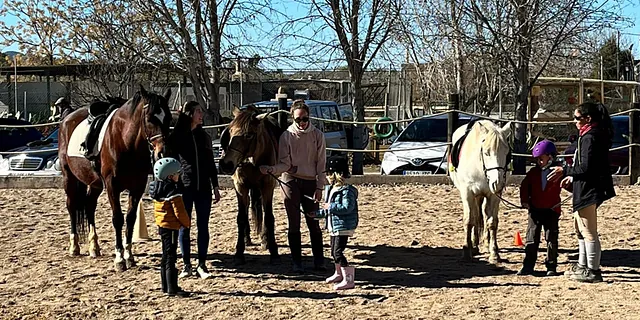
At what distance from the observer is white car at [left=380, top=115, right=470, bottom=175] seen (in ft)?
45.4

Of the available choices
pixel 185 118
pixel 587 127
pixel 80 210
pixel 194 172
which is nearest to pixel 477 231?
pixel 587 127

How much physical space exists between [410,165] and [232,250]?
6.26 meters

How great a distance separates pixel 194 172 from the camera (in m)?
6.88

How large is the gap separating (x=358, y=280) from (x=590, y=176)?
83.5 inches

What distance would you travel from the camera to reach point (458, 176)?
7754mm

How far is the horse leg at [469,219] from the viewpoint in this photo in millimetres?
7594

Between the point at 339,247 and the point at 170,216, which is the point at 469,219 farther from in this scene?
the point at 170,216

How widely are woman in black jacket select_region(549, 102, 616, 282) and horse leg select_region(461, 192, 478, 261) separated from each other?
1284 mm

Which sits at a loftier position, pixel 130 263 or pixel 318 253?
pixel 318 253

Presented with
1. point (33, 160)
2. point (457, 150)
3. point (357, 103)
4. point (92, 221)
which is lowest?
point (92, 221)

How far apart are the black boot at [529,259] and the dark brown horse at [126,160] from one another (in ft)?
10.7

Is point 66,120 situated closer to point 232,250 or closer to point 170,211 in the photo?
point 232,250

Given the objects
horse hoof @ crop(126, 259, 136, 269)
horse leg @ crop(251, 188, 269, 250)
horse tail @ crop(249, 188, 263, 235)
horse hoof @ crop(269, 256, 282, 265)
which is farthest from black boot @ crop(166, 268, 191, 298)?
Result: horse tail @ crop(249, 188, 263, 235)

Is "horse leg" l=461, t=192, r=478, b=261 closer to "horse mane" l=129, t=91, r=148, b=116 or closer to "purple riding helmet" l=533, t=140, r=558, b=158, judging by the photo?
"purple riding helmet" l=533, t=140, r=558, b=158
